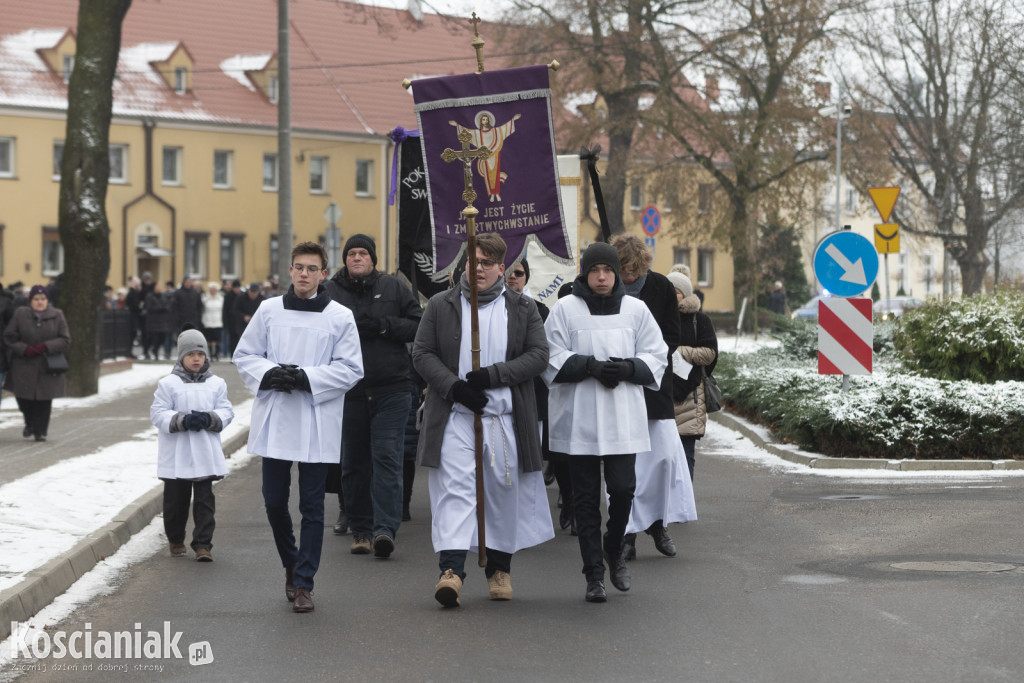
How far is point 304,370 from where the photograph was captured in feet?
24.3

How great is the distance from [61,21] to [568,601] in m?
52.0

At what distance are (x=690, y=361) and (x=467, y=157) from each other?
2307mm

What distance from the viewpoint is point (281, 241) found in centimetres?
2270

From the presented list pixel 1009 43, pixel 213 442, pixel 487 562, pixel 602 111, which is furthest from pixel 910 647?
pixel 602 111

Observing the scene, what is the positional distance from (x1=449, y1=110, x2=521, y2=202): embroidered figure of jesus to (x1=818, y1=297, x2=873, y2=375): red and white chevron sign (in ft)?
22.8

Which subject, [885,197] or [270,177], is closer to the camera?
[885,197]

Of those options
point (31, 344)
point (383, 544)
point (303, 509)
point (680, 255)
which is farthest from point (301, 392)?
point (680, 255)

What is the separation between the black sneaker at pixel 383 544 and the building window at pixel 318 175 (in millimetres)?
51579

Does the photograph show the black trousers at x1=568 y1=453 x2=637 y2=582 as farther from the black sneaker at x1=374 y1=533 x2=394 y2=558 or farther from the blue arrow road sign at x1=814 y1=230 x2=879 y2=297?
the blue arrow road sign at x1=814 y1=230 x2=879 y2=297

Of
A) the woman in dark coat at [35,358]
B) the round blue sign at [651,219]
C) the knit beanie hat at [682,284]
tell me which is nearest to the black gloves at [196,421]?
Result: the knit beanie hat at [682,284]

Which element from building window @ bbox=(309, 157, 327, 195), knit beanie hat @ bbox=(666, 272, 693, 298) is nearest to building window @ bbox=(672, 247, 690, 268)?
building window @ bbox=(309, 157, 327, 195)

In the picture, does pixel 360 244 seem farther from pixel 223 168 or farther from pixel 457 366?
pixel 223 168

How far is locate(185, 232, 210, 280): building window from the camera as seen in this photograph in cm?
5612

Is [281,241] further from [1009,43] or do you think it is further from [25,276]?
[25,276]
